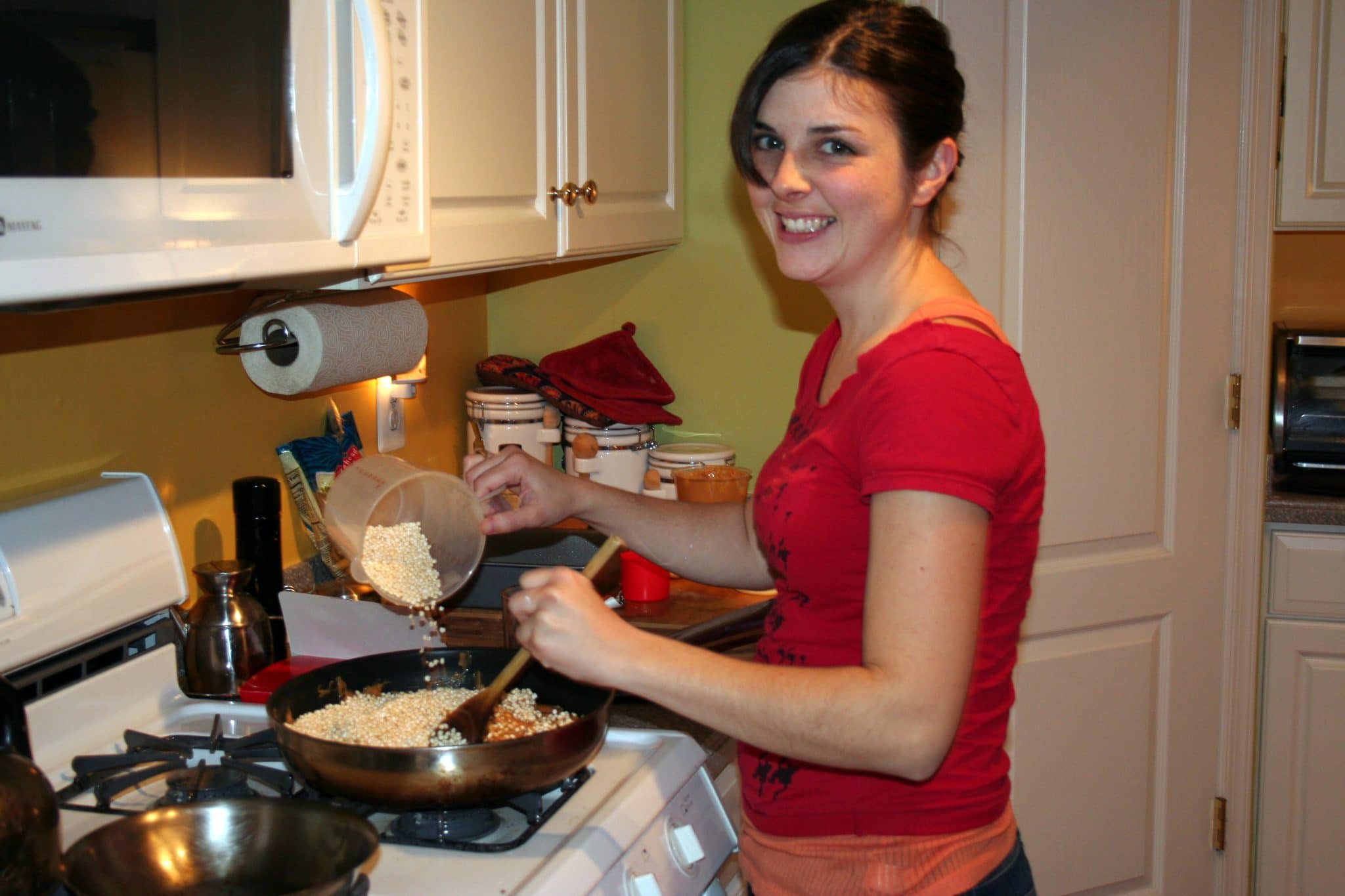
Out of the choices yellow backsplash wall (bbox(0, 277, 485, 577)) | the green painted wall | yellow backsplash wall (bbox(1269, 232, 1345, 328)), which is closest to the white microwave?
yellow backsplash wall (bbox(0, 277, 485, 577))

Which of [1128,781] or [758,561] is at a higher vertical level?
[758,561]

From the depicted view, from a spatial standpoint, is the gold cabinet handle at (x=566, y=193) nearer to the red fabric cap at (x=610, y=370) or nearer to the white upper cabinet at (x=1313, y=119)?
the red fabric cap at (x=610, y=370)

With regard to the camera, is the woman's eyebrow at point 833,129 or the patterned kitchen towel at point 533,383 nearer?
the woman's eyebrow at point 833,129

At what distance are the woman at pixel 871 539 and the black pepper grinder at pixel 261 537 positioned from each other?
2.16ft

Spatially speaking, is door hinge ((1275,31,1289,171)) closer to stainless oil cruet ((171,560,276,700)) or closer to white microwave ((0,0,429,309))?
white microwave ((0,0,429,309))

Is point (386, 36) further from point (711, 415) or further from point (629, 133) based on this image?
point (711, 415)

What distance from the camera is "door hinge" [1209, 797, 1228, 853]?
2.40 meters

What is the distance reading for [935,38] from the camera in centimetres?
115

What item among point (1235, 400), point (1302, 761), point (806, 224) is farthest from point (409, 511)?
point (1302, 761)

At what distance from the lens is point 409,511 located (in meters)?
1.54

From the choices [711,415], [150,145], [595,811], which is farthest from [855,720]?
[711,415]

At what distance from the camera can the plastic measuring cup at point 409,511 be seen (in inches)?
58.8

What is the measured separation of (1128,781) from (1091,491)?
55 cm

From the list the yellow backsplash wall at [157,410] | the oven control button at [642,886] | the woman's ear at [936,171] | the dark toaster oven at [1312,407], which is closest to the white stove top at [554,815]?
the oven control button at [642,886]
